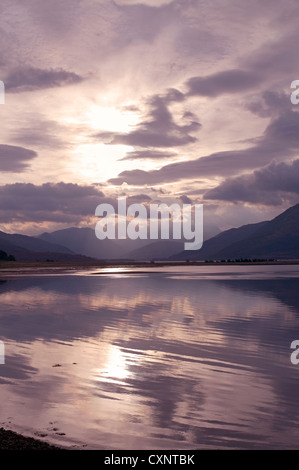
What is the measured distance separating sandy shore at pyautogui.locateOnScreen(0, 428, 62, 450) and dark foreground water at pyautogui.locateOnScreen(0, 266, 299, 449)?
630 mm

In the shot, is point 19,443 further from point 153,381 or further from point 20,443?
point 153,381

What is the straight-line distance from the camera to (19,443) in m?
11.4

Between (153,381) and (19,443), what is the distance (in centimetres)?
755

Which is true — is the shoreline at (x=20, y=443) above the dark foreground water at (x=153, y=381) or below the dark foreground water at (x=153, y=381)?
above

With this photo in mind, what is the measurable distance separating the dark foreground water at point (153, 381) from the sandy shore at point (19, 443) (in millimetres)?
630

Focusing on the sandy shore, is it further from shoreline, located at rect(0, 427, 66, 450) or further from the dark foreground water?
the dark foreground water

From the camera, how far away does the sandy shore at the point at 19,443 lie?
11141 mm

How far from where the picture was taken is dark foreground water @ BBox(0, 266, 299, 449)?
12820mm

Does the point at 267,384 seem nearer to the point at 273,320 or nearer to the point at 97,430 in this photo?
the point at 97,430

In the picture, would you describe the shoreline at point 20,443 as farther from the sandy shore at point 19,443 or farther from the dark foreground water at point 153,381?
the dark foreground water at point 153,381

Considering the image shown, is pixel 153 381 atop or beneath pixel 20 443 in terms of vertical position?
beneath

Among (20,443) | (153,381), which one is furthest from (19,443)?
(153,381)

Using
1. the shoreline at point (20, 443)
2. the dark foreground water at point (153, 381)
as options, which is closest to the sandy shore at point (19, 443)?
the shoreline at point (20, 443)

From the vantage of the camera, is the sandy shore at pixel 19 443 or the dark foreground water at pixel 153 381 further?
the dark foreground water at pixel 153 381
